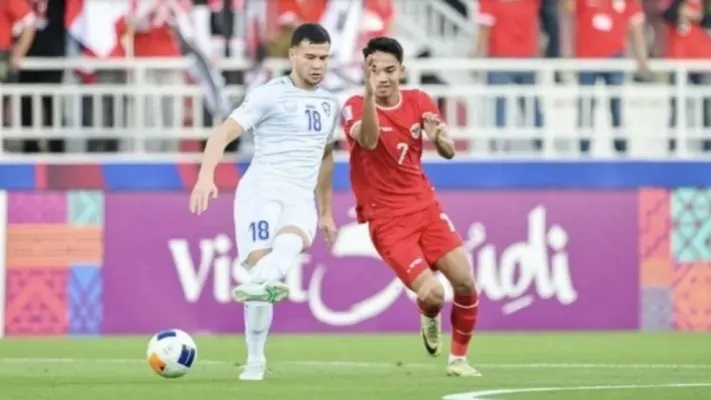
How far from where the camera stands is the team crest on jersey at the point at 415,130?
611 inches

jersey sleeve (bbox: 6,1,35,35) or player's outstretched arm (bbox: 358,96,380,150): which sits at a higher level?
jersey sleeve (bbox: 6,1,35,35)

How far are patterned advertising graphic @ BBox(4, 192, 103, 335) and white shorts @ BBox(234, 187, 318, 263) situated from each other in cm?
675

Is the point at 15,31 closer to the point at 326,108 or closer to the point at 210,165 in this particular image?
the point at 326,108

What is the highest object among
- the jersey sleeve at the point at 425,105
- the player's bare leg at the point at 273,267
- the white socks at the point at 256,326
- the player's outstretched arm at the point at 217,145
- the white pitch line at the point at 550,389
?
the jersey sleeve at the point at 425,105

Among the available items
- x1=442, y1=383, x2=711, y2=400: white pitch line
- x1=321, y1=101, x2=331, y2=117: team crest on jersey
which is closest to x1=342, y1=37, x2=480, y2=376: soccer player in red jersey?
x1=321, y1=101, x2=331, y2=117: team crest on jersey

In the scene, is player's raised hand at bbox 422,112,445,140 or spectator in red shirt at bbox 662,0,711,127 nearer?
player's raised hand at bbox 422,112,445,140

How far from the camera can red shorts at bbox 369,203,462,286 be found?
51.1 ft

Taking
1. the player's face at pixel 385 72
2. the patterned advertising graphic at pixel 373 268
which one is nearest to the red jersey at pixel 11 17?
the patterned advertising graphic at pixel 373 268

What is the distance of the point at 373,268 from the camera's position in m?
21.8

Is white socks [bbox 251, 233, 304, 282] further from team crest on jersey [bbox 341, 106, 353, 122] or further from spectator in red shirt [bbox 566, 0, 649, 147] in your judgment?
spectator in red shirt [bbox 566, 0, 649, 147]

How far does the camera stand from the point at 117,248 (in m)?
21.5

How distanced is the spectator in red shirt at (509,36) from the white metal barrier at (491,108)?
21mm

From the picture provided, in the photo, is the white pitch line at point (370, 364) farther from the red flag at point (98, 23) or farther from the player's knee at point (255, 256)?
the red flag at point (98, 23)

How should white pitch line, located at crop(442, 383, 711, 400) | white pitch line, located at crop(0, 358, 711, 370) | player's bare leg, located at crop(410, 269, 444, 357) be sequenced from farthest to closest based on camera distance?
white pitch line, located at crop(0, 358, 711, 370), player's bare leg, located at crop(410, 269, 444, 357), white pitch line, located at crop(442, 383, 711, 400)
